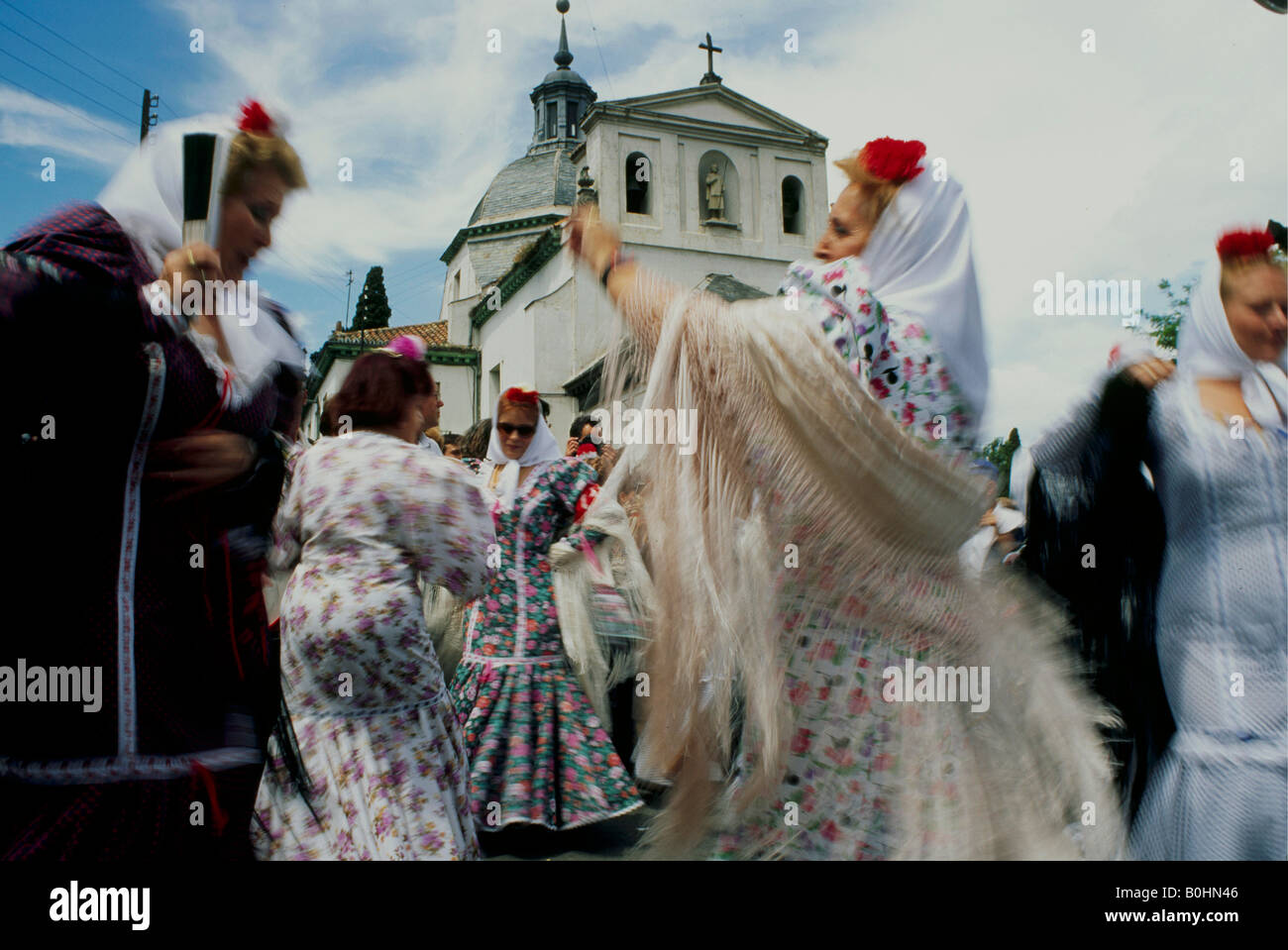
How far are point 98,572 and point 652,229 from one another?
1102cm

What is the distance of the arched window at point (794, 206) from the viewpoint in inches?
411

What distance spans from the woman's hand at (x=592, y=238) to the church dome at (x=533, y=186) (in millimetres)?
34722

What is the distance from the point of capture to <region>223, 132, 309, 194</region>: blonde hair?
1681 millimetres

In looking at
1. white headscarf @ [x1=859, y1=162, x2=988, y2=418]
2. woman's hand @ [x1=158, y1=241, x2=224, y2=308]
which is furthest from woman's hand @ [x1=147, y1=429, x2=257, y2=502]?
white headscarf @ [x1=859, y1=162, x2=988, y2=418]

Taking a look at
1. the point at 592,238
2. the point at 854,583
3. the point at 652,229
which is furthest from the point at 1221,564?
the point at 652,229

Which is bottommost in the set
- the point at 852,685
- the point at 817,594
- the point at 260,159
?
the point at 852,685

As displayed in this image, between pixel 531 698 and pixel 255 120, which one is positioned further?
pixel 531 698

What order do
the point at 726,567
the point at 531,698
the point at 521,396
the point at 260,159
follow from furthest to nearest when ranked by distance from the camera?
the point at 521,396
the point at 531,698
the point at 726,567
the point at 260,159

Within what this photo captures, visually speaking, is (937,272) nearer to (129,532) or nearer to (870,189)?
(870,189)

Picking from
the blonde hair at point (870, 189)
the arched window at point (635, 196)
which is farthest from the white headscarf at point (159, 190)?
the arched window at point (635, 196)

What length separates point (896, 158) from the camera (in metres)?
1.96

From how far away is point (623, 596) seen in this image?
4.30m

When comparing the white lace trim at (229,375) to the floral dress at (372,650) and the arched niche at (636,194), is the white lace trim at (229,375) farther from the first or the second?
the arched niche at (636,194)
